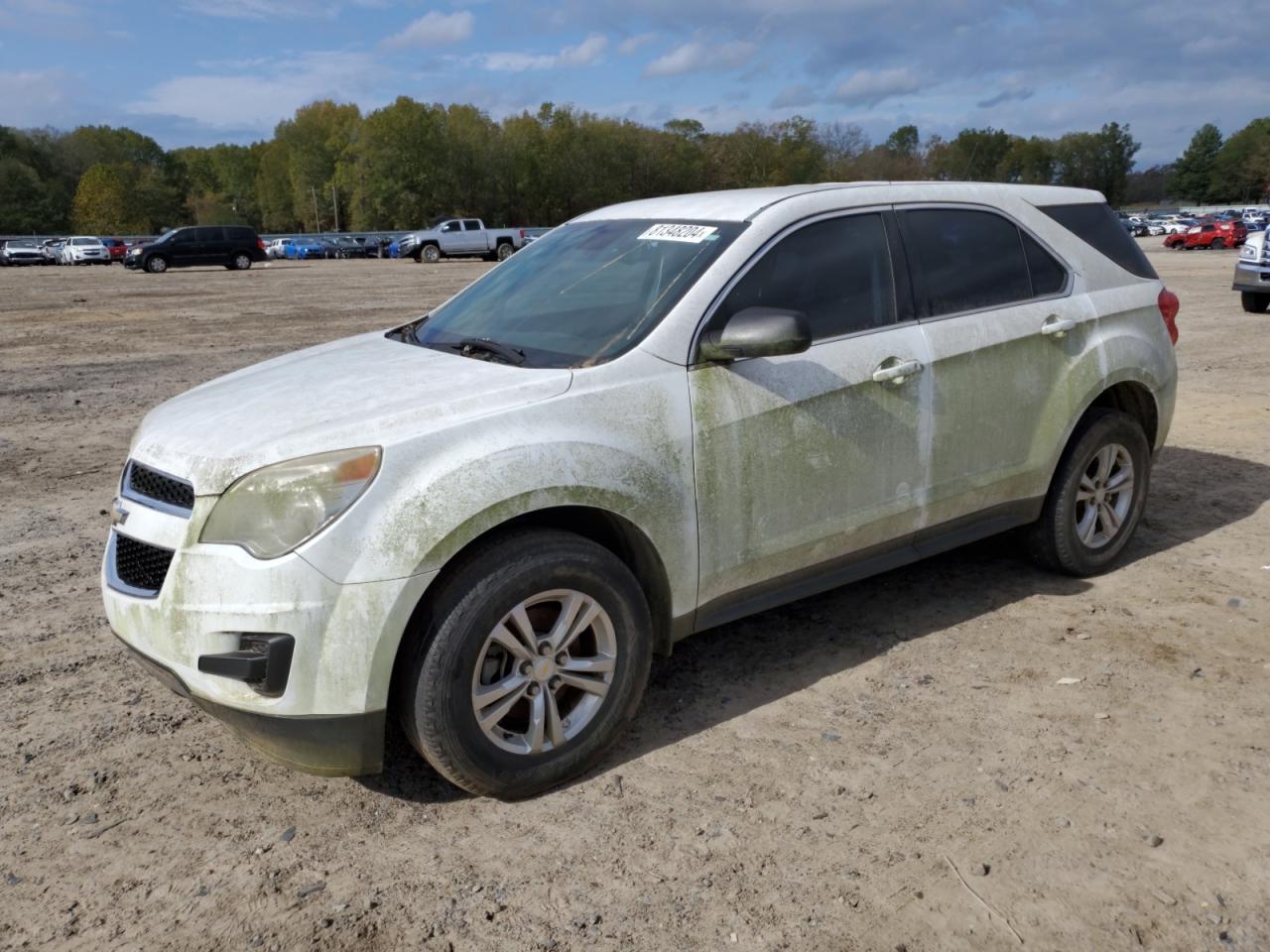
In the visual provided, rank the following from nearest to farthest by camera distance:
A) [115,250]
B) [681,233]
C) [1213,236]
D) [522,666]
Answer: [522,666] < [681,233] < [1213,236] < [115,250]

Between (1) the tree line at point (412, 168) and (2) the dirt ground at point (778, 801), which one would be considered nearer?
(2) the dirt ground at point (778, 801)

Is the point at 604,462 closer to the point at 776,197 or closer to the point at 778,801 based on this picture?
the point at 778,801

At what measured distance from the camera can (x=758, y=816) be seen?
321 centimetres

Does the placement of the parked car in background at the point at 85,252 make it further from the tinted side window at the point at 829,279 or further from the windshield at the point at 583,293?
the tinted side window at the point at 829,279

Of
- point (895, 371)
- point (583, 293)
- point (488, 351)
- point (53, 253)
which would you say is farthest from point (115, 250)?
point (895, 371)

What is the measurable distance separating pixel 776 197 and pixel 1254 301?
1669 cm

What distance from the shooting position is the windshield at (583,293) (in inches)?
145

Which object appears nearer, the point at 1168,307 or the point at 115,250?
the point at 1168,307

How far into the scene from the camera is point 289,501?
2969mm

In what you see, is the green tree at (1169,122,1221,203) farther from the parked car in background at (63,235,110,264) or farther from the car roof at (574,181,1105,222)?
the car roof at (574,181,1105,222)

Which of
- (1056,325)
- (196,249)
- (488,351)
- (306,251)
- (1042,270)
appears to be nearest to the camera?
(488,351)

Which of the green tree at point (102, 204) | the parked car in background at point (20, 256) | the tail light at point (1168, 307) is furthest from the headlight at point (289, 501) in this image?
the green tree at point (102, 204)

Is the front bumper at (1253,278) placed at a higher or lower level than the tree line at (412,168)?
lower

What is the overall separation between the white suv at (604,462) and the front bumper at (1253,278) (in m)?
14.0
